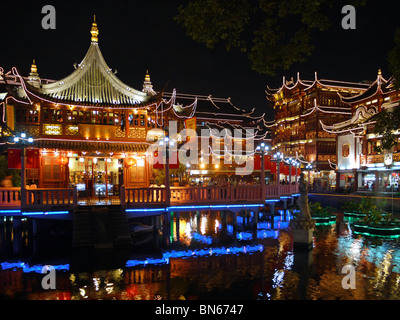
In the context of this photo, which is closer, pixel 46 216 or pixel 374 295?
pixel 374 295

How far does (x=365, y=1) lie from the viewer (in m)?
8.57

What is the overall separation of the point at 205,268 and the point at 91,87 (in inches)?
561

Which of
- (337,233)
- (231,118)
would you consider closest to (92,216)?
(337,233)

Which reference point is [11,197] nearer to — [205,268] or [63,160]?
[63,160]

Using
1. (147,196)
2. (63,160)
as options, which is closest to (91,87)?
(63,160)

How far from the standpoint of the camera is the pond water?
907cm

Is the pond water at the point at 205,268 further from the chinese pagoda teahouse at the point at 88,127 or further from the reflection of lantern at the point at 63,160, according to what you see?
the chinese pagoda teahouse at the point at 88,127

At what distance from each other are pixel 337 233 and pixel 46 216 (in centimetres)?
1429

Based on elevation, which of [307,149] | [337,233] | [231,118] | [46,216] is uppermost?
[231,118]

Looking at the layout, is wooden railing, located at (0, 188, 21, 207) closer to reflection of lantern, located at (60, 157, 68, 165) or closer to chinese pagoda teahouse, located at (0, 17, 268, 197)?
chinese pagoda teahouse, located at (0, 17, 268, 197)

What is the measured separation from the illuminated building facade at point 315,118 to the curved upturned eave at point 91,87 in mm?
32436

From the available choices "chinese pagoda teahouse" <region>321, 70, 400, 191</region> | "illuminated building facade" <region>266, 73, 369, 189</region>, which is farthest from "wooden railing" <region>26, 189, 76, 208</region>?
"illuminated building facade" <region>266, 73, 369, 189</region>

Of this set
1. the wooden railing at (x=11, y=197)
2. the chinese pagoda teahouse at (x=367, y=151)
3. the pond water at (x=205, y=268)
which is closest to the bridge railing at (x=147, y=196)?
the pond water at (x=205, y=268)
